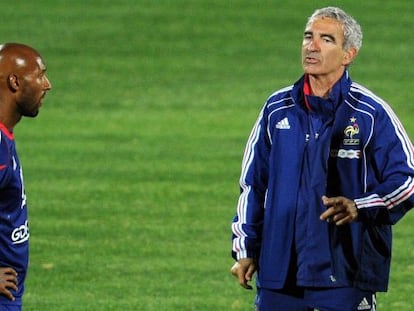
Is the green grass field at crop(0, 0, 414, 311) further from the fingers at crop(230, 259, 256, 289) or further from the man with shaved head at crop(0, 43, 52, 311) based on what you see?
the man with shaved head at crop(0, 43, 52, 311)

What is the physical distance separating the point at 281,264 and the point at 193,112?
510 inches

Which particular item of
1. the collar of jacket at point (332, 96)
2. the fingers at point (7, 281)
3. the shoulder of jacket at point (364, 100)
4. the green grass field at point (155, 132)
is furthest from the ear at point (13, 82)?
the green grass field at point (155, 132)

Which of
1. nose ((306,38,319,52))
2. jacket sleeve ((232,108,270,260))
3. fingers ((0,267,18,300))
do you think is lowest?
fingers ((0,267,18,300))

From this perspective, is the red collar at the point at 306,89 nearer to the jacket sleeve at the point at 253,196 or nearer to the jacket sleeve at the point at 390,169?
the jacket sleeve at the point at 253,196

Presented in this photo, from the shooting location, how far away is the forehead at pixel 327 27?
6.75 m

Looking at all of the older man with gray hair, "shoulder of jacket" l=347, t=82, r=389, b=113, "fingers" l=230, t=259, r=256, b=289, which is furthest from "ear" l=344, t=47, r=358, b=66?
"fingers" l=230, t=259, r=256, b=289

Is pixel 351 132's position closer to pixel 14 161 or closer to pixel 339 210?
pixel 339 210

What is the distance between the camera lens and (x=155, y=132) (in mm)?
18172

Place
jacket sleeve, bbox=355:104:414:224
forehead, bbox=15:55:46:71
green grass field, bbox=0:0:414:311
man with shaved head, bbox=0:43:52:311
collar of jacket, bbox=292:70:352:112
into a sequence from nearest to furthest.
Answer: man with shaved head, bbox=0:43:52:311
forehead, bbox=15:55:46:71
jacket sleeve, bbox=355:104:414:224
collar of jacket, bbox=292:70:352:112
green grass field, bbox=0:0:414:311

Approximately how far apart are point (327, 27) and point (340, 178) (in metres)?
0.71

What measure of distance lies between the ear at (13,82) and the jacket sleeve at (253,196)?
44.6 inches

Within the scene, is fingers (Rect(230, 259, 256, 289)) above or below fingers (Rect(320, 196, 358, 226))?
below

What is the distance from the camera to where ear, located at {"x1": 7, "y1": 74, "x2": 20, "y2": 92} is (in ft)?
21.0

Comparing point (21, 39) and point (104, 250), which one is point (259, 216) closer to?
point (104, 250)
